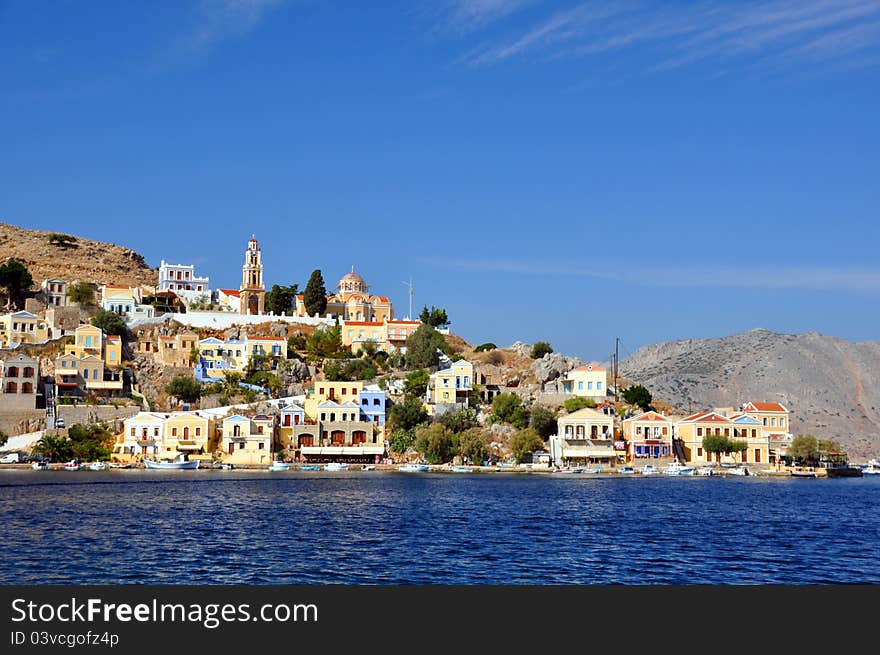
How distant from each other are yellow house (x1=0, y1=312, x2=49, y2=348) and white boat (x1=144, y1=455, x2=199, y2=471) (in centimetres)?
2272

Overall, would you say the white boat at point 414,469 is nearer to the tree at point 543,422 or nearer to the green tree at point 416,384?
the tree at point 543,422

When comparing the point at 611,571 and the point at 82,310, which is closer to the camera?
the point at 611,571

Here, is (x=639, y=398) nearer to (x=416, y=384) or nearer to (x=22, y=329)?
(x=416, y=384)

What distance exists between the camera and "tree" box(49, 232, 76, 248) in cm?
15225

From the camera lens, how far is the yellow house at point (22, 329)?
323 feet

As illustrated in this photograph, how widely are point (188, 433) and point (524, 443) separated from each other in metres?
27.3

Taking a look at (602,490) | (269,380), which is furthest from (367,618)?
(269,380)

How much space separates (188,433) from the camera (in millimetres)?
86938

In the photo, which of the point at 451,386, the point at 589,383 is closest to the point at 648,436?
the point at 589,383

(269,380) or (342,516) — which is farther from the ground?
(269,380)

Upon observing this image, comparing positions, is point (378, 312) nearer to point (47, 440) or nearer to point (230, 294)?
point (230, 294)

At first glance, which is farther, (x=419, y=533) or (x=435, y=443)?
(x=435, y=443)

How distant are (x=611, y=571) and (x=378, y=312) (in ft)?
286

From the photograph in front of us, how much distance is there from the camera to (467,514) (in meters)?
51.9
